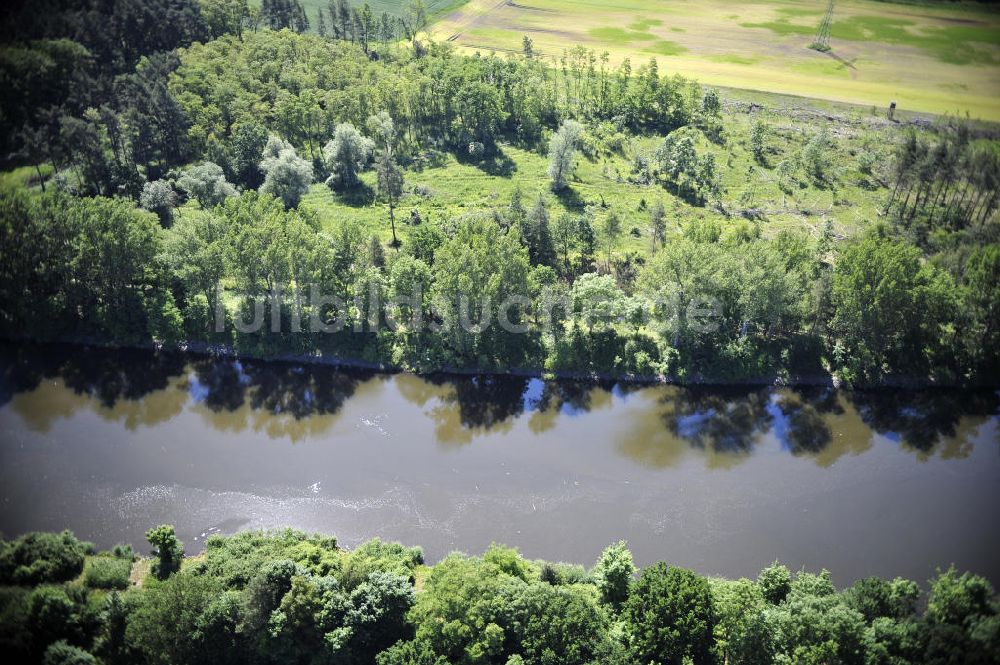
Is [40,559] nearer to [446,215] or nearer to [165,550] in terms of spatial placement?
[165,550]

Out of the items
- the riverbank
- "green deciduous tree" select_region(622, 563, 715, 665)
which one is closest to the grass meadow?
the riverbank

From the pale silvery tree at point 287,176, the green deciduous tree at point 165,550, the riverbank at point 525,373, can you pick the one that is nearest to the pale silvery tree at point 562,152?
the pale silvery tree at point 287,176

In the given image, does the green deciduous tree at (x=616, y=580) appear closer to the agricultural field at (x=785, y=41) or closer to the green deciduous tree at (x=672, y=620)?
the green deciduous tree at (x=672, y=620)

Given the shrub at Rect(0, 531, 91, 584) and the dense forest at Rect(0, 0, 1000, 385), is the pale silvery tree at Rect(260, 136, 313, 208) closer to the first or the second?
the dense forest at Rect(0, 0, 1000, 385)

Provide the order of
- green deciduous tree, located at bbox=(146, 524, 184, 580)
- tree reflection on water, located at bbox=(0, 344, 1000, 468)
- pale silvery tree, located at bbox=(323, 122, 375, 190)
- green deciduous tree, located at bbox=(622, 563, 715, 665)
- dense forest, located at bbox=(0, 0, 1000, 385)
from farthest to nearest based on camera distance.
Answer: pale silvery tree, located at bbox=(323, 122, 375, 190) → dense forest, located at bbox=(0, 0, 1000, 385) → tree reflection on water, located at bbox=(0, 344, 1000, 468) → green deciduous tree, located at bbox=(146, 524, 184, 580) → green deciduous tree, located at bbox=(622, 563, 715, 665)

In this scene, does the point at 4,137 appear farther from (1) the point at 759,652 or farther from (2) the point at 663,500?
(1) the point at 759,652

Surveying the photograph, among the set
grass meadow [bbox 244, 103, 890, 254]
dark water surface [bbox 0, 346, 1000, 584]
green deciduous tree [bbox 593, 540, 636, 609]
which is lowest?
dark water surface [bbox 0, 346, 1000, 584]

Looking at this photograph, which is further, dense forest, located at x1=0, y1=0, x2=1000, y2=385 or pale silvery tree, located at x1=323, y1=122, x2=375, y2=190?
pale silvery tree, located at x1=323, y1=122, x2=375, y2=190
